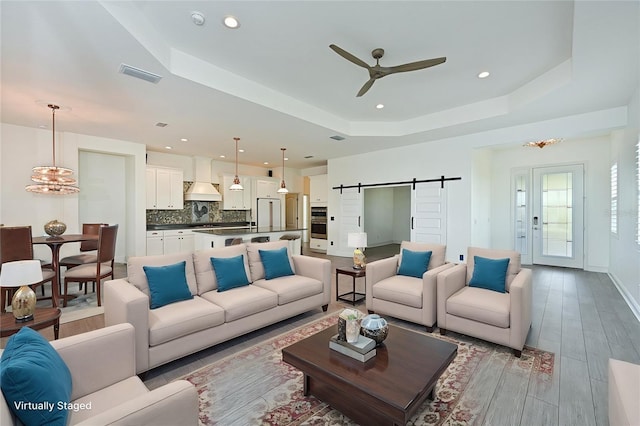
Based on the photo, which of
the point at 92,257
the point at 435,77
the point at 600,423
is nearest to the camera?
the point at 600,423

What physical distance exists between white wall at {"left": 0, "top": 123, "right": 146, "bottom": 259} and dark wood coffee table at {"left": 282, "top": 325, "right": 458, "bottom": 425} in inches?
244

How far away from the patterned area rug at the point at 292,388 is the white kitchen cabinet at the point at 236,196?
21.5 ft

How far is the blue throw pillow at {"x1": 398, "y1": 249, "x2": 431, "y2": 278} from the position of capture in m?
3.75

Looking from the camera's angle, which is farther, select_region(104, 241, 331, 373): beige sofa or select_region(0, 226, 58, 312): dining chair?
select_region(0, 226, 58, 312): dining chair

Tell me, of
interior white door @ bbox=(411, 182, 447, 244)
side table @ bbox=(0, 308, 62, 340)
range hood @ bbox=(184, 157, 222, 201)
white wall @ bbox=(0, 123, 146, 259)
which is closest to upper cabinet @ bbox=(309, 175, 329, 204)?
range hood @ bbox=(184, 157, 222, 201)

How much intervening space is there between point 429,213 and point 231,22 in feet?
17.5

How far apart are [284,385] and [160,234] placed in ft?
20.3

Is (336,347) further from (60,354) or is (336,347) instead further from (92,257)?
(92,257)

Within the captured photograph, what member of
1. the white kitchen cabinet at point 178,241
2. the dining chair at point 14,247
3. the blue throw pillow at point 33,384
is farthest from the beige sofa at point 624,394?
the white kitchen cabinet at point 178,241

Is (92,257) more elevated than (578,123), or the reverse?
(578,123)

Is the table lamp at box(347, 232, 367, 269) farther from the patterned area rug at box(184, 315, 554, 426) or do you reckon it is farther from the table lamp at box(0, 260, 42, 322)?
the table lamp at box(0, 260, 42, 322)

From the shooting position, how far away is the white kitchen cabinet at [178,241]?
23.9ft

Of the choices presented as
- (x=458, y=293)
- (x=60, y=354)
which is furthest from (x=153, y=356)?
(x=458, y=293)

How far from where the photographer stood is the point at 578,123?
4.71 m
